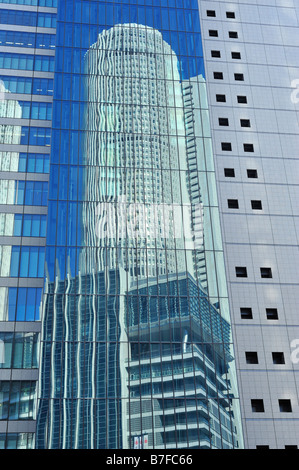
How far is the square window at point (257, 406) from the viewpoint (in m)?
38.4

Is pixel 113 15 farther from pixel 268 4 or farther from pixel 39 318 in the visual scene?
pixel 39 318

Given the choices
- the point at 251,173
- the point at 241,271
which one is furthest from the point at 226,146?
the point at 241,271

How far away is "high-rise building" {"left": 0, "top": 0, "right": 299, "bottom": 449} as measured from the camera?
37.5 meters

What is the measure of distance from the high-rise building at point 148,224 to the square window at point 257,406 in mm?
327

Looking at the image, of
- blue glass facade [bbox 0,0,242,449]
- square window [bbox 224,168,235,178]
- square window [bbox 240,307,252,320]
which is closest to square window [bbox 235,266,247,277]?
blue glass facade [bbox 0,0,242,449]

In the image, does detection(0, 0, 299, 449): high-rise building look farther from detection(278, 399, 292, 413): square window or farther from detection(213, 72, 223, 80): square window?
detection(278, 399, 292, 413): square window

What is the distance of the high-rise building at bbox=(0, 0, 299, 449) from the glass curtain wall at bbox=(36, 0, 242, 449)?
0.11 metres

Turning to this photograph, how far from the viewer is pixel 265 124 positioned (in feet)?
161

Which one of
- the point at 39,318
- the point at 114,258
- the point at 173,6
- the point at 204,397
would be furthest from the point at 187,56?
the point at 204,397

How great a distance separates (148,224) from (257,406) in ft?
48.8

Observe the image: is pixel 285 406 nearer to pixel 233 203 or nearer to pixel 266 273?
pixel 266 273

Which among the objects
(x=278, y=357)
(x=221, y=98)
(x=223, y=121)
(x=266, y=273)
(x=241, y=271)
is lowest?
(x=278, y=357)

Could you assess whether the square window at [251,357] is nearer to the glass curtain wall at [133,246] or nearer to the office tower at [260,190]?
Answer: the office tower at [260,190]

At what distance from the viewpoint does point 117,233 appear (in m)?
42.8
